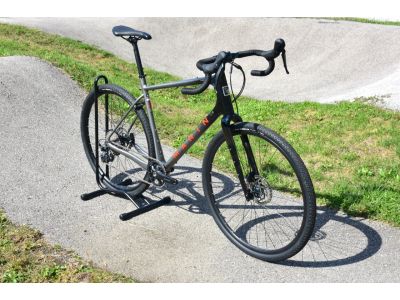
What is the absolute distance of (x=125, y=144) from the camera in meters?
5.08

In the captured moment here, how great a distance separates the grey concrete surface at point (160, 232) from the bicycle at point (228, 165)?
177 millimetres

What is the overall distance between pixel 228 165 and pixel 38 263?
2.57m

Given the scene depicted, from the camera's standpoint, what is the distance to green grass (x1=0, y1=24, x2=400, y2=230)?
201 inches

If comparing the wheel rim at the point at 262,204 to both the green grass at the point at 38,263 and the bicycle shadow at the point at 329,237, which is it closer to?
the bicycle shadow at the point at 329,237

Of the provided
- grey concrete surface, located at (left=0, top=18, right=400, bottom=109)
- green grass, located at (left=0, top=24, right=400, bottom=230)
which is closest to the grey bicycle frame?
green grass, located at (left=0, top=24, right=400, bottom=230)

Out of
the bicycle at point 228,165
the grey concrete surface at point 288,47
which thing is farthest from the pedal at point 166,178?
the grey concrete surface at point 288,47

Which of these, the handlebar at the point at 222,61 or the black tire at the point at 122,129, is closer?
Result: the handlebar at the point at 222,61

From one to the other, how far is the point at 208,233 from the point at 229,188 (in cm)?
94

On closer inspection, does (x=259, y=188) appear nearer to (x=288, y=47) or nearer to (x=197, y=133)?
(x=197, y=133)

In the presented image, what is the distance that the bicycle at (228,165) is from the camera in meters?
3.86

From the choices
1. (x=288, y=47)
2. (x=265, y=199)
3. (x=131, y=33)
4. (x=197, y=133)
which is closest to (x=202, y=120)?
(x=197, y=133)

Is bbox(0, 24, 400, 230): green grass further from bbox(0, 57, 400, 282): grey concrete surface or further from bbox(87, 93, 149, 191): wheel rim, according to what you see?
bbox(87, 93, 149, 191): wheel rim

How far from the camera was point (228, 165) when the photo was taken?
589 cm

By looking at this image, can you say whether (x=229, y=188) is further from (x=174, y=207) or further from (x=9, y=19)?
(x=9, y=19)
